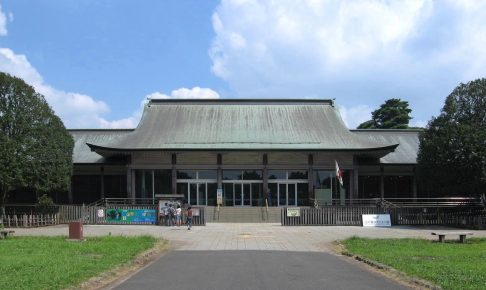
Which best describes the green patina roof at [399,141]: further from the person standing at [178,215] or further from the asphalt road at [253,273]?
the asphalt road at [253,273]

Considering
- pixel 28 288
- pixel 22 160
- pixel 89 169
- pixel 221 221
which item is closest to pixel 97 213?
pixel 22 160

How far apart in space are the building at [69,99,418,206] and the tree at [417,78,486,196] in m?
9.25

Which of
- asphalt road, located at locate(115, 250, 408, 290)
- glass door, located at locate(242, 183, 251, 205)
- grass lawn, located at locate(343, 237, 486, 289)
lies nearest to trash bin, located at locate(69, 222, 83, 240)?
asphalt road, located at locate(115, 250, 408, 290)

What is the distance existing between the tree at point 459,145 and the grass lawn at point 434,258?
779cm

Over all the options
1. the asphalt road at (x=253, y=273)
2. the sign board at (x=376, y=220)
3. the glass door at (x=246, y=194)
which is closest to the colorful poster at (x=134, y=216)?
the glass door at (x=246, y=194)

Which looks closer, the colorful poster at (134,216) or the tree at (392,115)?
the colorful poster at (134,216)

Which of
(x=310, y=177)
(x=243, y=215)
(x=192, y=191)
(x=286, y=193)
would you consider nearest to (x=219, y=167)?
(x=192, y=191)

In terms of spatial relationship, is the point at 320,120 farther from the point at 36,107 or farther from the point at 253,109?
the point at 36,107

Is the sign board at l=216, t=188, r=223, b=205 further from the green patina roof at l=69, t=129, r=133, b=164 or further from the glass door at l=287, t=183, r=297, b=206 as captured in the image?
the green patina roof at l=69, t=129, r=133, b=164

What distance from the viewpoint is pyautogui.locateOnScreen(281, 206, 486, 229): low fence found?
32156 millimetres

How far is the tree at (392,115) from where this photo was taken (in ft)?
270

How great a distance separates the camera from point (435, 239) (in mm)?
22125

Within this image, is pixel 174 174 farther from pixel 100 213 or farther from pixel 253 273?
pixel 253 273

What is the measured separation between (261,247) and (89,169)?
29962mm
